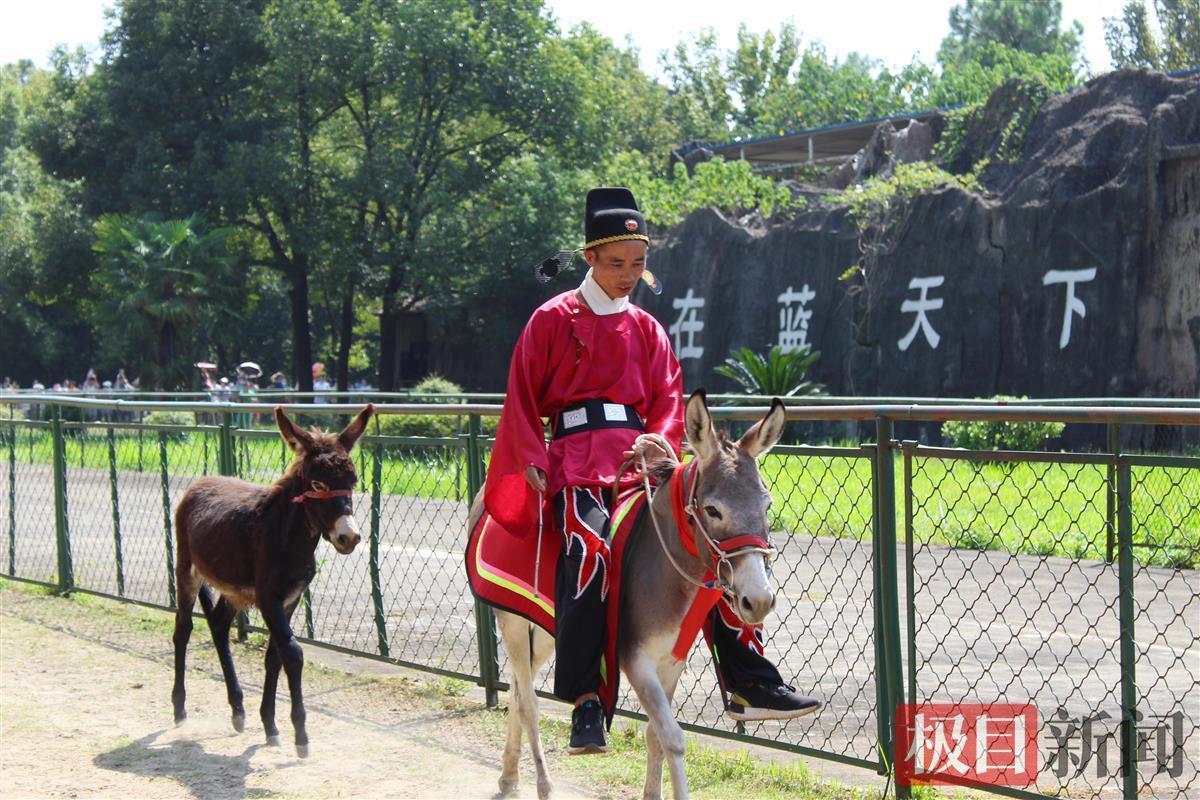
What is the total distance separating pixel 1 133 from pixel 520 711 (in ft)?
223

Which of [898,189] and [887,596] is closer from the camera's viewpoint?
[887,596]

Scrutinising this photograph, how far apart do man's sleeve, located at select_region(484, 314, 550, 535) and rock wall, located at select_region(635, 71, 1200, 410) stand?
15417mm

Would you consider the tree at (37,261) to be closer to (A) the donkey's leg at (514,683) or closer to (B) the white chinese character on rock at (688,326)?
(B) the white chinese character on rock at (688,326)

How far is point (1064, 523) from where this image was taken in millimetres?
12070

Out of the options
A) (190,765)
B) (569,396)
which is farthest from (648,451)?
(190,765)

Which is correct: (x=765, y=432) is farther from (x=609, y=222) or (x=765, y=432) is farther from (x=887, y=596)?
(x=887, y=596)

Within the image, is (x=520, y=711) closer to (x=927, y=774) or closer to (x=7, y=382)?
(x=927, y=774)

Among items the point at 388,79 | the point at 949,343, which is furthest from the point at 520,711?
the point at 388,79

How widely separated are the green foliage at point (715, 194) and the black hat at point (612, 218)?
20906mm

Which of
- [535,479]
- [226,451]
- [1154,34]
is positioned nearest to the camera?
[535,479]

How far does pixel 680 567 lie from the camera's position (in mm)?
4266

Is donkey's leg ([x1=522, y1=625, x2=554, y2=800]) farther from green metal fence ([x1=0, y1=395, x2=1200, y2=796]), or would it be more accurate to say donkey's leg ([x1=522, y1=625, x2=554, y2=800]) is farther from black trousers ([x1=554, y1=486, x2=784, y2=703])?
green metal fence ([x1=0, y1=395, x2=1200, y2=796])

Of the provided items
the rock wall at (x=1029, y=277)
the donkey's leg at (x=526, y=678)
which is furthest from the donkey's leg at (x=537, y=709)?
the rock wall at (x=1029, y=277)

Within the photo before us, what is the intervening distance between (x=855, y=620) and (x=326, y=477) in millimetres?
4391
